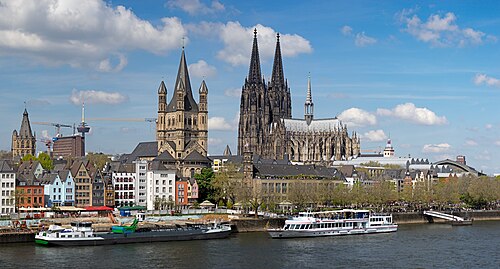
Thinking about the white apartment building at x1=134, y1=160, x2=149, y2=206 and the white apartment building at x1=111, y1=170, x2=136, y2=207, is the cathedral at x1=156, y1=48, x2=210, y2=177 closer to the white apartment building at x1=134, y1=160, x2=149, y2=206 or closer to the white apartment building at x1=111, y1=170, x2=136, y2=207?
the white apartment building at x1=134, y1=160, x2=149, y2=206

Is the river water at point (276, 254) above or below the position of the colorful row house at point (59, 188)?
below

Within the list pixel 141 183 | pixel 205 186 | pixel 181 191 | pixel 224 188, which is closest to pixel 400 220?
pixel 224 188

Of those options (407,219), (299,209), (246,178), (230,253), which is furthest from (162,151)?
(230,253)

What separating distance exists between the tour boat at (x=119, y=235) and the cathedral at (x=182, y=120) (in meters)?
68.7

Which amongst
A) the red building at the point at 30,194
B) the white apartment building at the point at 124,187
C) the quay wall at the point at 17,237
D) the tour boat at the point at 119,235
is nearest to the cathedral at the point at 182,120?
the white apartment building at the point at 124,187

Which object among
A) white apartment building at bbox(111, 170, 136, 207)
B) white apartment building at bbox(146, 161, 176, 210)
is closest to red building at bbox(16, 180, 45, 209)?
white apartment building at bbox(111, 170, 136, 207)

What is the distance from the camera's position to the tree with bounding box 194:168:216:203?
15250 cm

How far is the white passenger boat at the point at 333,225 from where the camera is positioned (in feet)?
370

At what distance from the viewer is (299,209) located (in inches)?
5817

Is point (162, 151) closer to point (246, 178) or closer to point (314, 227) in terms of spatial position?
point (246, 178)

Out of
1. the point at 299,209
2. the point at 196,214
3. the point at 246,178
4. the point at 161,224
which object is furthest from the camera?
the point at 246,178

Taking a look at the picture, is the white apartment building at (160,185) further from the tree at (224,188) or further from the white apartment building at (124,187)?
the tree at (224,188)

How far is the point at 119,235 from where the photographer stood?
333 ft

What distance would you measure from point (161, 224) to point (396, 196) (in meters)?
71.1
